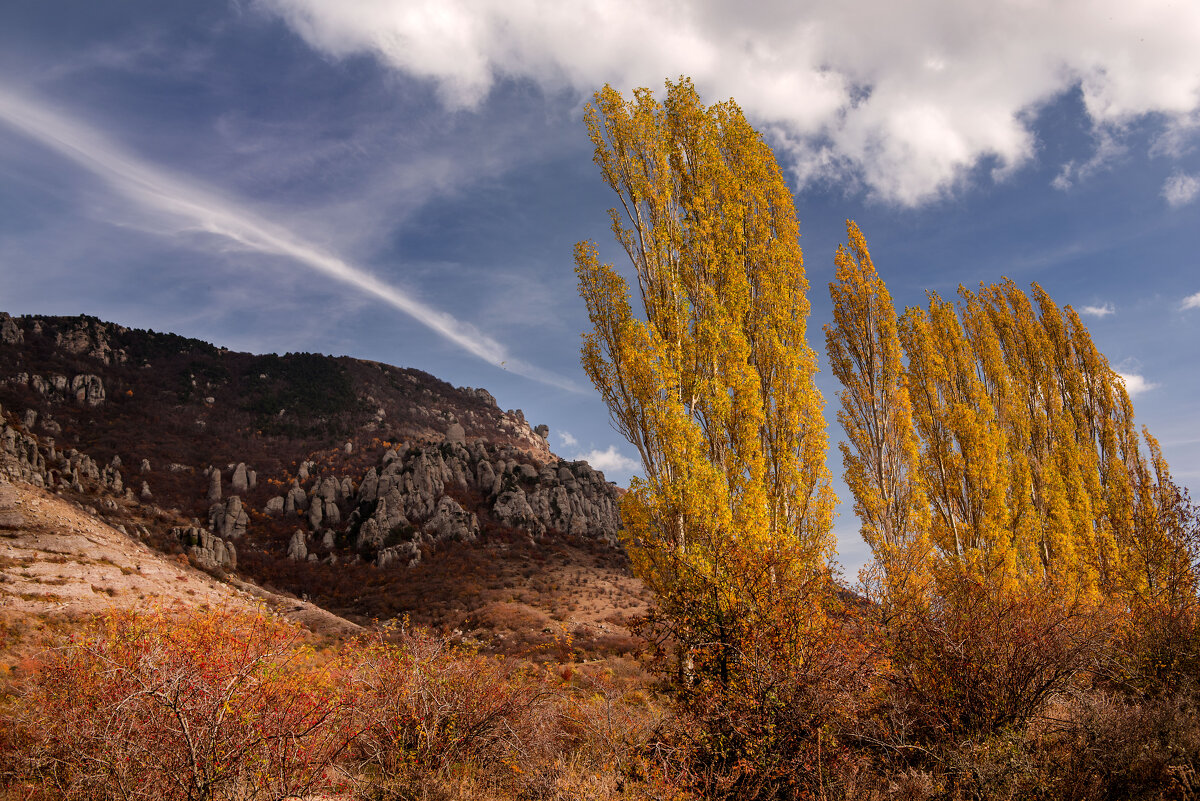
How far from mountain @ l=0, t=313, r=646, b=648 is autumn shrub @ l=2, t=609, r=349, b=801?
868 inches

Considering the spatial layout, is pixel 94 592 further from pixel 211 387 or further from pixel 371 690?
pixel 211 387

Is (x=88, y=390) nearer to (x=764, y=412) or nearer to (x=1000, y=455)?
(x=764, y=412)

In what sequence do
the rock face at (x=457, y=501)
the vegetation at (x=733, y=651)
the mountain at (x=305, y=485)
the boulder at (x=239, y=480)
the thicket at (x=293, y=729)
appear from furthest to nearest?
the boulder at (x=239, y=480) < the rock face at (x=457, y=501) < the mountain at (x=305, y=485) < the vegetation at (x=733, y=651) < the thicket at (x=293, y=729)

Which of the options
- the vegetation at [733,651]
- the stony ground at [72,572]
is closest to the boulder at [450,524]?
the stony ground at [72,572]

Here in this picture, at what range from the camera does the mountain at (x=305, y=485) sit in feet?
125

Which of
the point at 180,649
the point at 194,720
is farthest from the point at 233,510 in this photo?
the point at 194,720

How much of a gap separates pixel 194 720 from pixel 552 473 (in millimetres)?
59847

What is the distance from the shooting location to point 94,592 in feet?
59.9

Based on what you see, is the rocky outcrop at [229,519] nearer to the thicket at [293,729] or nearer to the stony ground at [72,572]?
the stony ground at [72,572]

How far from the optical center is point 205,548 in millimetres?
37688

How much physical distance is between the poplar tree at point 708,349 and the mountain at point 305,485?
22.5 meters

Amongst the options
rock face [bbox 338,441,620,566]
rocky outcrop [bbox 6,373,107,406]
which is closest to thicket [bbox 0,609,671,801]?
rock face [bbox 338,441,620,566]

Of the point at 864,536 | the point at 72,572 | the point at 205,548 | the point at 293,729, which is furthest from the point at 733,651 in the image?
the point at 205,548

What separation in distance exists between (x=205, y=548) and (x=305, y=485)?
22800mm
